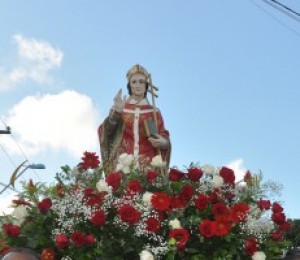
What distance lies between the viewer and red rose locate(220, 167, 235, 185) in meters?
4.59

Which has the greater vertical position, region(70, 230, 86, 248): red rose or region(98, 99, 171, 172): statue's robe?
region(98, 99, 171, 172): statue's robe

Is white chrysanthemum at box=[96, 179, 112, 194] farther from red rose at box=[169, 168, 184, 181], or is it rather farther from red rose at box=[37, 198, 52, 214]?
red rose at box=[169, 168, 184, 181]

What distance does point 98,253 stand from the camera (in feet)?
13.5

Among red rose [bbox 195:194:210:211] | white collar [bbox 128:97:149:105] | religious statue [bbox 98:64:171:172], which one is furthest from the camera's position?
white collar [bbox 128:97:149:105]

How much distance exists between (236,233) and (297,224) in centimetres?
182

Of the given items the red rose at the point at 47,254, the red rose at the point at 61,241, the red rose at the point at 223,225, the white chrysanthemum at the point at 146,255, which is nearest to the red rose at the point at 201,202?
the red rose at the point at 223,225

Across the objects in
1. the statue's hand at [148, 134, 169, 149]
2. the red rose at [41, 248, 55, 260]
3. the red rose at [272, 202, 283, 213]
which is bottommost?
the red rose at [41, 248, 55, 260]

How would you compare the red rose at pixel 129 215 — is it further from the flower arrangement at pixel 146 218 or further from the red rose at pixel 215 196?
the red rose at pixel 215 196

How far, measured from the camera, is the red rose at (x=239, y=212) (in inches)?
164

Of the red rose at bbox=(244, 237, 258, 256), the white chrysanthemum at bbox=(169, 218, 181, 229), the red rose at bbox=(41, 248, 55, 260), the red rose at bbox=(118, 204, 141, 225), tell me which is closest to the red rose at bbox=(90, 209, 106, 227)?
the red rose at bbox=(118, 204, 141, 225)

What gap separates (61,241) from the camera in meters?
4.06

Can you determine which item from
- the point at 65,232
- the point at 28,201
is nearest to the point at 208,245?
the point at 65,232

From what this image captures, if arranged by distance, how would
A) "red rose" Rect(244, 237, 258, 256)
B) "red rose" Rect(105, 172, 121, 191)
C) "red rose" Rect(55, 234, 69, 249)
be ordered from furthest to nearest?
"red rose" Rect(105, 172, 121, 191), "red rose" Rect(244, 237, 258, 256), "red rose" Rect(55, 234, 69, 249)

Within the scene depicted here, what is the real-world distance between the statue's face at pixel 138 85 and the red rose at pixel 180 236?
101 inches
